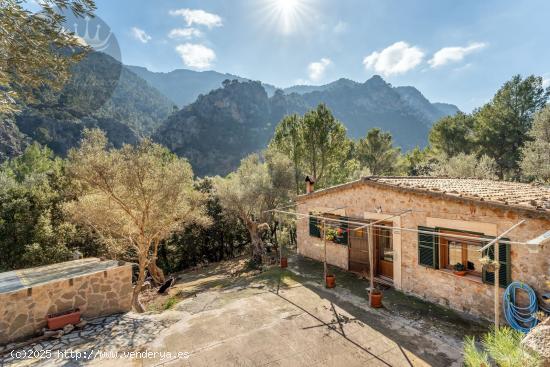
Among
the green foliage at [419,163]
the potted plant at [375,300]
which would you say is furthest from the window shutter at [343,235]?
the green foliage at [419,163]

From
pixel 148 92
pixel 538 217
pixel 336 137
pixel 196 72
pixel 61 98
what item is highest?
pixel 196 72

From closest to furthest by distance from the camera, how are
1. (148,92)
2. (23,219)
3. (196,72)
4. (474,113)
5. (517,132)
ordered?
(23,219)
(517,132)
(474,113)
(148,92)
(196,72)

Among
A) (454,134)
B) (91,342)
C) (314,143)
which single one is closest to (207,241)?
(314,143)

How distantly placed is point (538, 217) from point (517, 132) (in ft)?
81.5

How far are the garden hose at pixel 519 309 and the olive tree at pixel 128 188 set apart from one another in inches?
406

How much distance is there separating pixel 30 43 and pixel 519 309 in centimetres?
1173

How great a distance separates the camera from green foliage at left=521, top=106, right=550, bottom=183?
18641 millimetres

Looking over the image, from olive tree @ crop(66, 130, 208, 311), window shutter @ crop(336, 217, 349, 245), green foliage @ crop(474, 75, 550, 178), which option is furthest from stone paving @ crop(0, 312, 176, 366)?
green foliage @ crop(474, 75, 550, 178)

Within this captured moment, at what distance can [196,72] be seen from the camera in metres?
191

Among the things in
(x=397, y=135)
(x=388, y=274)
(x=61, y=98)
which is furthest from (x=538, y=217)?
(x=397, y=135)

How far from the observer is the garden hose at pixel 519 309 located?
6.02 metres

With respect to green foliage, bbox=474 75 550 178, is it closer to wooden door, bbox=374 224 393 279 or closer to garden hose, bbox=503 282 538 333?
wooden door, bbox=374 224 393 279

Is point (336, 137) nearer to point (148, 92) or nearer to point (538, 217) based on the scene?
point (538, 217)

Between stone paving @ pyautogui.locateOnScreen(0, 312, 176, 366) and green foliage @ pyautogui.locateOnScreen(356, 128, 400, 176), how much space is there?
26.7 metres
